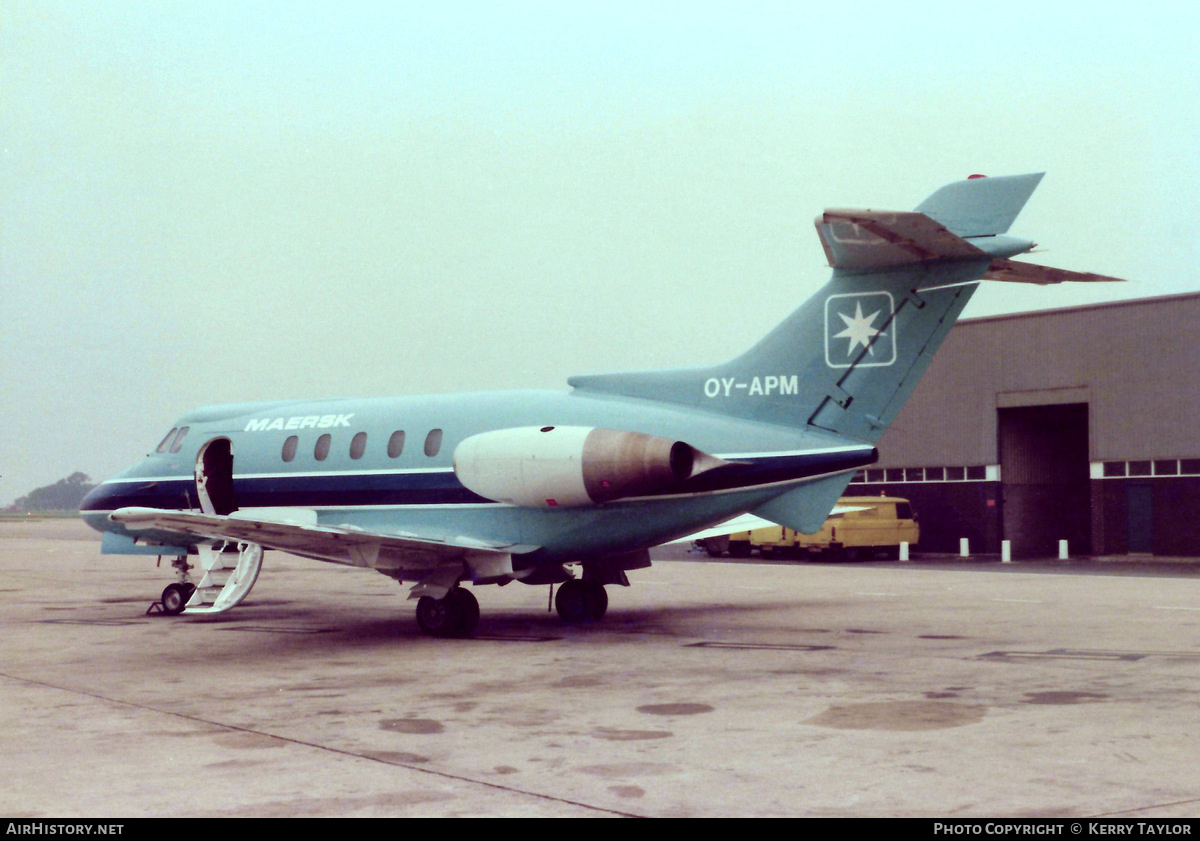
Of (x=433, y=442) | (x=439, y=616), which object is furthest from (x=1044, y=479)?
(x=439, y=616)

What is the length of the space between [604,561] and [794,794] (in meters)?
10.2

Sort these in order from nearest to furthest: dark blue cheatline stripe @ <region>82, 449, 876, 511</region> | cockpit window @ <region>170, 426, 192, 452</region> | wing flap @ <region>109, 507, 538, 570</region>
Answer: wing flap @ <region>109, 507, 538, 570</region>
dark blue cheatline stripe @ <region>82, 449, 876, 511</region>
cockpit window @ <region>170, 426, 192, 452</region>

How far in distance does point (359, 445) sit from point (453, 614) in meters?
3.28

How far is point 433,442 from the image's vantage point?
16.2 m

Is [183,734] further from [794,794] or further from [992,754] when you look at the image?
[992,754]

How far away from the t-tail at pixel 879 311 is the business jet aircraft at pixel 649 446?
2 centimetres

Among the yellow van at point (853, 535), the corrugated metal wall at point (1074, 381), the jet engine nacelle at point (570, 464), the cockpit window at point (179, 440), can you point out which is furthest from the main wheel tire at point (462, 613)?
the corrugated metal wall at point (1074, 381)

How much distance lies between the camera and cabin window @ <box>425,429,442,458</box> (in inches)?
635

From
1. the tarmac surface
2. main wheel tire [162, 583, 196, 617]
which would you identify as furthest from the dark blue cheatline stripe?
the tarmac surface

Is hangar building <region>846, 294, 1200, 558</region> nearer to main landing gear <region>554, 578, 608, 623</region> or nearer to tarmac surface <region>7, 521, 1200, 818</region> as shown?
tarmac surface <region>7, 521, 1200, 818</region>

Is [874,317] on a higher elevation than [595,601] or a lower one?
higher

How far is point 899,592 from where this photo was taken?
22.2 metres

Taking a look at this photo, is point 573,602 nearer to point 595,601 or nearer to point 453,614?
point 595,601

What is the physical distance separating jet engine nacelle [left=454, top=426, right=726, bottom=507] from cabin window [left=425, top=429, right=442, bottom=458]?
1.15m
